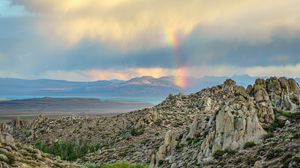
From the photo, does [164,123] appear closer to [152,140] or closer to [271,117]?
[152,140]

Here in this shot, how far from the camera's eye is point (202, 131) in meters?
72.1

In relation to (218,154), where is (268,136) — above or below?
above

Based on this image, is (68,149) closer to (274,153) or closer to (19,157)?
(274,153)

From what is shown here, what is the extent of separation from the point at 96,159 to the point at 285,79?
4817 centimetres

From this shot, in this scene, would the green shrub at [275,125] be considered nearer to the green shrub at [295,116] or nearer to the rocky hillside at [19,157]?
the green shrub at [295,116]

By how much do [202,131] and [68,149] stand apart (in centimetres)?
8013

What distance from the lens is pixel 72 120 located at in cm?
18162

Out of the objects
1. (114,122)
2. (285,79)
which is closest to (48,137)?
(114,122)

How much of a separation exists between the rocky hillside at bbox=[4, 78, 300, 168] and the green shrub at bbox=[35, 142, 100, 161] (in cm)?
280

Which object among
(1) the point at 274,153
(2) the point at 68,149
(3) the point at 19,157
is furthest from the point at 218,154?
(2) the point at 68,149

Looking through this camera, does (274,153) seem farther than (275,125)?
No

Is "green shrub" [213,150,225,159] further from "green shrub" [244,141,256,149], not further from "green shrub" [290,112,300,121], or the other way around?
"green shrub" [290,112,300,121]

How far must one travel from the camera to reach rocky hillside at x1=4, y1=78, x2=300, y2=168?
164 feet

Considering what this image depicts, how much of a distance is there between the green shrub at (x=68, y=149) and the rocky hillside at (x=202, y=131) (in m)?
2.80
